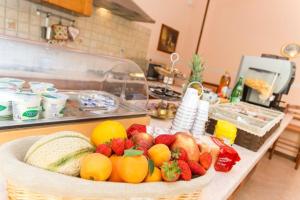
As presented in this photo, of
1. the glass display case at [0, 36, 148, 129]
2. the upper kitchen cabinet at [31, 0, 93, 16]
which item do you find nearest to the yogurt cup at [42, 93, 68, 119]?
the glass display case at [0, 36, 148, 129]

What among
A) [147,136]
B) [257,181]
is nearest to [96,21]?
[147,136]

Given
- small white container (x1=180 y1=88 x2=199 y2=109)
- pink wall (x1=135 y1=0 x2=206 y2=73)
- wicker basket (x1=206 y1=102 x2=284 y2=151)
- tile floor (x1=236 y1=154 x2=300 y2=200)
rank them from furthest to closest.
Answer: pink wall (x1=135 y1=0 x2=206 y2=73) → tile floor (x1=236 y1=154 x2=300 y2=200) → wicker basket (x1=206 y1=102 x2=284 y2=151) → small white container (x1=180 y1=88 x2=199 y2=109)

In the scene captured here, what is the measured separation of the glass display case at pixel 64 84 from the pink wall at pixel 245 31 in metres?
3.21

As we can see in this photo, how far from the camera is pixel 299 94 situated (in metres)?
3.45

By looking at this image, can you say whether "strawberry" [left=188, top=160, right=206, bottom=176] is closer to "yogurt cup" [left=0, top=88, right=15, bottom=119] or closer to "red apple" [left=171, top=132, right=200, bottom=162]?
"red apple" [left=171, top=132, right=200, bottom=162]

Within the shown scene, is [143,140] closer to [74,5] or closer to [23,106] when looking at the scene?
[23,106]

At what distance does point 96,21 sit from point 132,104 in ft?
5.49

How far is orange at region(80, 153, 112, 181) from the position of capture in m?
0.44

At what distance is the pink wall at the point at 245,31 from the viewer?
3.50 meters

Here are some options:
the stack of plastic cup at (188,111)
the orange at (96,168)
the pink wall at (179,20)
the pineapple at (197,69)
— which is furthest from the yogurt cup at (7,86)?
the pink wall at (179,20)

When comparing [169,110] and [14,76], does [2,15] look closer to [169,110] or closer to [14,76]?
[14,76]

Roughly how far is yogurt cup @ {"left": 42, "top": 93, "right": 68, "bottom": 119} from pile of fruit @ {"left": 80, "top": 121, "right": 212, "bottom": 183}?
218 mm

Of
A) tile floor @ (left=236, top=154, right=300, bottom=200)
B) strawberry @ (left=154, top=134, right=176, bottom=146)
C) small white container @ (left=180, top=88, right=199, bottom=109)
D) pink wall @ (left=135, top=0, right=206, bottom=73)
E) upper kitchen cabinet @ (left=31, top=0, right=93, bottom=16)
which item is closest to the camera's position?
strawberry @ (left=154, top=134, right=176, bottom=146)

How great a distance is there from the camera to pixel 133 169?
0.44 m
